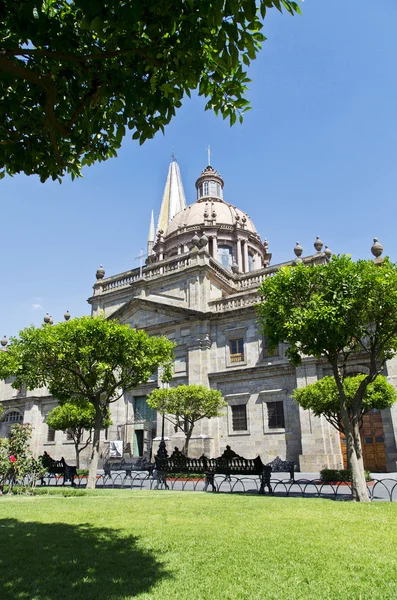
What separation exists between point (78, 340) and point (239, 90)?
41.6ft

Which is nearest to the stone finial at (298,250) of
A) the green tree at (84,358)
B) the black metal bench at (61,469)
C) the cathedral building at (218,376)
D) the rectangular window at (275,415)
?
the cathedral building at (218,376)

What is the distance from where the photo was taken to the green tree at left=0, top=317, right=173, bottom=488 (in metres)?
16.6

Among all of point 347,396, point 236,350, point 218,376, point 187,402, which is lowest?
point 347,396

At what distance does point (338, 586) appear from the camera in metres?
4.75

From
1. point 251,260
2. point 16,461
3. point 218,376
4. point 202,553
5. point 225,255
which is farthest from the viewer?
point 251,260

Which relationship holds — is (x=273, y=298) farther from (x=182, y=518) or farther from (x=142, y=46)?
(x=142, y=46)

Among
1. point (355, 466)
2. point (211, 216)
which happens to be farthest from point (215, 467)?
point (211, 216)

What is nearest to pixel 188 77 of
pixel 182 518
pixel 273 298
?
pixel 182 518

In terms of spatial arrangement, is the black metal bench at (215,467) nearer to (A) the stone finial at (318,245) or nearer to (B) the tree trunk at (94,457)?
(B) the tree trunk at (94,457)

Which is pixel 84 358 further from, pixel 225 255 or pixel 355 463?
pixel 225 255

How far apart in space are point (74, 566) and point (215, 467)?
42.2 ft

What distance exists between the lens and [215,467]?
17.8 m

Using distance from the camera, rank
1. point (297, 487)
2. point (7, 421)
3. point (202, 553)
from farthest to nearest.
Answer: point (7, 421) < point (297, 487) < point (202, 553)

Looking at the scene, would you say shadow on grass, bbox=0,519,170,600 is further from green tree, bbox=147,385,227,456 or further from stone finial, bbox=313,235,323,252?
stone finial, bbox=313,235,323,252
